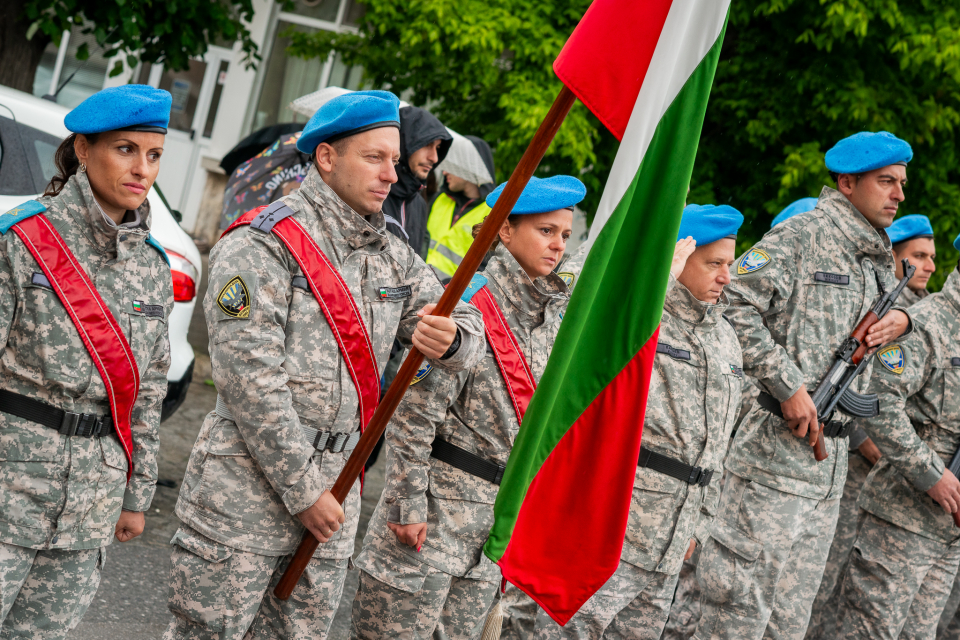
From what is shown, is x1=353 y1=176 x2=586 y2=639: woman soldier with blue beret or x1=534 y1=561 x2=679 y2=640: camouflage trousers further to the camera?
x1=534 y1=561 x2=679 y2=640: camouflage trousers

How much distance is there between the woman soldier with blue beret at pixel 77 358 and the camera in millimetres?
2855

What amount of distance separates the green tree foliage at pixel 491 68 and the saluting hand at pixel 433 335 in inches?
238

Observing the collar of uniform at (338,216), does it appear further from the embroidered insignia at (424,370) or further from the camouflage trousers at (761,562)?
the camouflage trousers at (761,562)

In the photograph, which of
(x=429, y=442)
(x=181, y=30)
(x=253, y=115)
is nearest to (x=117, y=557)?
(x=429, y=442)

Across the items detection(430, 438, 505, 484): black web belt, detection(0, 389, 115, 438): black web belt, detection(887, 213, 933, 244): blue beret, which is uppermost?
detection(887, 213, 933, 244): blue beret

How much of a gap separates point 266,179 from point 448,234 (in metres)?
1.29

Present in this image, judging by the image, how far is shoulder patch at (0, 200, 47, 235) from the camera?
285 cm

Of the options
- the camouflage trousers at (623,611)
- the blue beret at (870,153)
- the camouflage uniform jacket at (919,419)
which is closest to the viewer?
the camouflage trousers at (623,611)

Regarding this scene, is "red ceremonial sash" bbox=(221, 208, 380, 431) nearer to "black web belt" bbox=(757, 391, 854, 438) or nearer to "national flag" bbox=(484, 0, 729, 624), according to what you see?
"national flag" bbox=(484, 0, 729, 624)

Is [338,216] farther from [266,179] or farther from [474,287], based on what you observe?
[266,179]

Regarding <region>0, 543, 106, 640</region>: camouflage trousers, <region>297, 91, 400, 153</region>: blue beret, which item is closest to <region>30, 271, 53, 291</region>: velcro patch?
<region>0, 543, 106, 640</region>: camouflage trousers

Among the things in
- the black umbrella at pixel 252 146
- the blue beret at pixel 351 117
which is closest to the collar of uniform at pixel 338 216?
the blue beret at pixel 351 117

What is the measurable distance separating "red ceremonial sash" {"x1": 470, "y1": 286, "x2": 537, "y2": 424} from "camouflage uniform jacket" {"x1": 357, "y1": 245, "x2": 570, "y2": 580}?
0.03m

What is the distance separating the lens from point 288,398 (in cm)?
290
